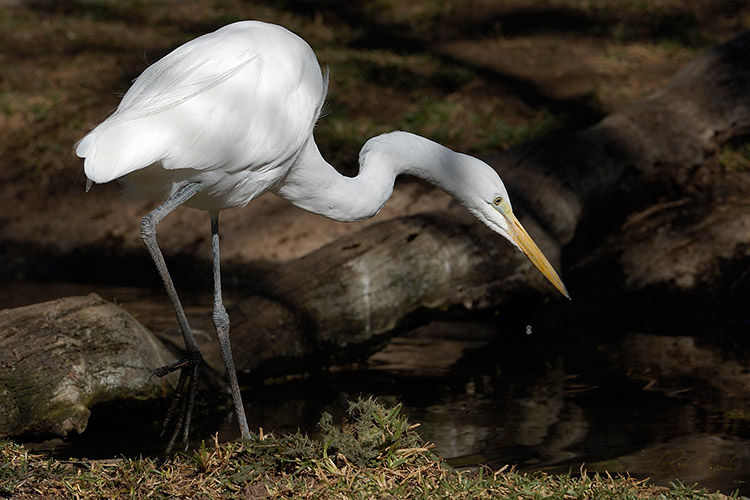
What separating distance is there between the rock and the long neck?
3.59 feet

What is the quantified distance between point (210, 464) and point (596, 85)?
25.8ft

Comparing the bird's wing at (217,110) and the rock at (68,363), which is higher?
the bird's wing at (217,110)

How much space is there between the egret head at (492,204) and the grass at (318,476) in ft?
4.75

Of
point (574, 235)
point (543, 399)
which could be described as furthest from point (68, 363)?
point (574, 235)

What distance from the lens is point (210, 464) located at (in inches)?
140

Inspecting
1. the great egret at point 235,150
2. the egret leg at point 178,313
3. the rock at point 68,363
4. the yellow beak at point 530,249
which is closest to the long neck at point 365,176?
the great egret at point 235,150

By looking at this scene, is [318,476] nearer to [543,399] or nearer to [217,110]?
[217,110]

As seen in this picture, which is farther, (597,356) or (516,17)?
(516,17)

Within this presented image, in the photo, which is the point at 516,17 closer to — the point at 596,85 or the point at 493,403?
the point at 596,85

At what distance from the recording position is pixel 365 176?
182 inches

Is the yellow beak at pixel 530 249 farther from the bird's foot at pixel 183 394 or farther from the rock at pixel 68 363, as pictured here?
the rock at pixel 68 363

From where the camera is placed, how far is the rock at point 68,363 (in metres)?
4.37

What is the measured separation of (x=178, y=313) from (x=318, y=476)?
1.12 meters

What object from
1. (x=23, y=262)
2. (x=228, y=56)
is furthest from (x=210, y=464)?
(x=23, y=262)
